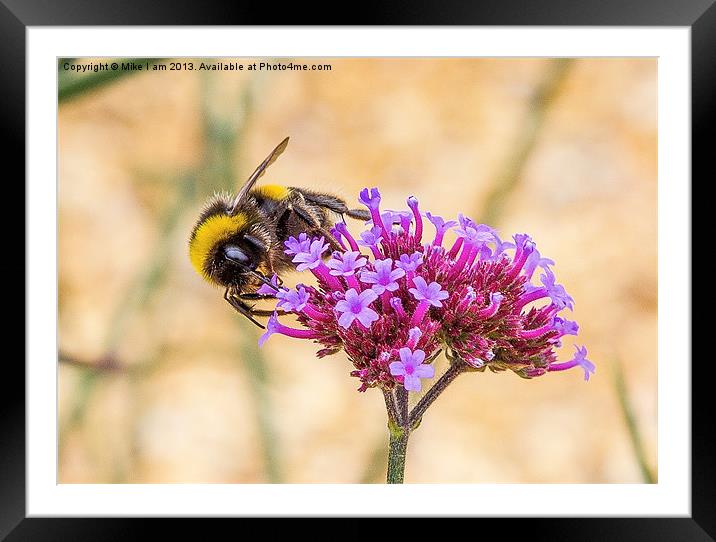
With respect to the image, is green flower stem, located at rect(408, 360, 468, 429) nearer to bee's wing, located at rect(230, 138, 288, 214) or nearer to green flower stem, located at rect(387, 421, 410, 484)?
green flower stem, located at rect(387, 421, 410, 484)

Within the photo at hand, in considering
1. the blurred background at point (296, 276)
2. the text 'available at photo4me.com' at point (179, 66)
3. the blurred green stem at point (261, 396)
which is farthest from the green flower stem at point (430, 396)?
the text 'available at photo4me.com' at point (179, 66)

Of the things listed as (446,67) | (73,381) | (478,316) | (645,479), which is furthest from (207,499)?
(446,67)

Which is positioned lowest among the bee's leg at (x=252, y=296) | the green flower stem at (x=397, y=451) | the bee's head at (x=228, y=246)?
the green flower stem at (x=397, y=451)
